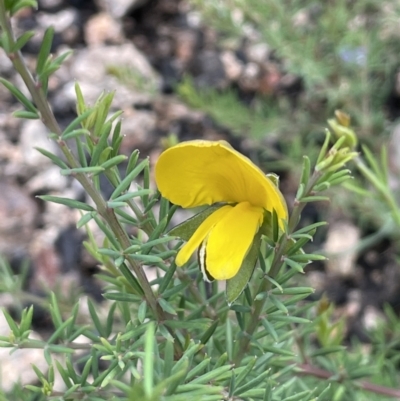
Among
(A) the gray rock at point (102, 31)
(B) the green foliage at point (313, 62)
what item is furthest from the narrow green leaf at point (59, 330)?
(A) the gray rock at point (102, 31)

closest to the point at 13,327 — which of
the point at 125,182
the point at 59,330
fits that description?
the point at 59,330

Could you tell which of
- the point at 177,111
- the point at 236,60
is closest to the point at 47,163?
the point at 177,111

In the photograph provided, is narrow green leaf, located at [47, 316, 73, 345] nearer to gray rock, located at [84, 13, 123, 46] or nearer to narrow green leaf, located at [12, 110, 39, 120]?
narrow green leaf, located at [12, 110, 39, 120]

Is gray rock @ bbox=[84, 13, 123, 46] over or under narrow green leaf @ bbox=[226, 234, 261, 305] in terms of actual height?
under

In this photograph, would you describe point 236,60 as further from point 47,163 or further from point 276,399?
point 276,399

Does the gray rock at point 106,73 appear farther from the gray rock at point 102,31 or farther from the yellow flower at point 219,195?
the yellow flower at point 219,195

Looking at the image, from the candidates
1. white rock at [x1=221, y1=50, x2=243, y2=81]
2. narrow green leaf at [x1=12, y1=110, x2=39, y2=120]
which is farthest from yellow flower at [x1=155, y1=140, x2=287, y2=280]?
white rock at [x1=221, y1=50, x2=243, y2=81]
